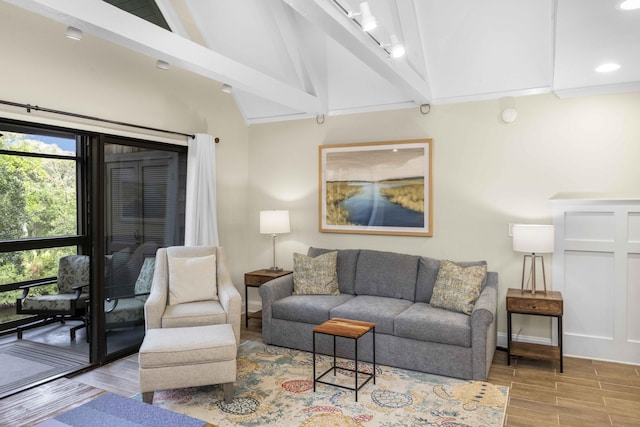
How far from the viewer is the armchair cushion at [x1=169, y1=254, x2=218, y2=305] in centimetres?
392

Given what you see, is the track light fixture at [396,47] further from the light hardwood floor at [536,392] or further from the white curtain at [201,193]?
the light hardwood floor at [536,392]

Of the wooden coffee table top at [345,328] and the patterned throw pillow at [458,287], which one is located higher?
the patterned throw pillow at [458,287]

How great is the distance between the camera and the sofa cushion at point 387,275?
14.2ft

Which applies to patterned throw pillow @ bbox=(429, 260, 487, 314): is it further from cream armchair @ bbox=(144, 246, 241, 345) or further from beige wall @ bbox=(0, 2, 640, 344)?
cream armchair @ bbox=(144, 246, 241, 345)

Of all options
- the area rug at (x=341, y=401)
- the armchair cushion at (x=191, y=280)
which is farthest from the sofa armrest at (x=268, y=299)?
the area rug at (x=341, y=401)

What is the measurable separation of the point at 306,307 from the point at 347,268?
0.72 meters

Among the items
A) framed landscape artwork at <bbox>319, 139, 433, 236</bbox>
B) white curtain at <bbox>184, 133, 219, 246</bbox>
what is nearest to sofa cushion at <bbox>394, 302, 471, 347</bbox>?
framed landscape artwork at <bbox>319, 139, 433, 236</bbox>

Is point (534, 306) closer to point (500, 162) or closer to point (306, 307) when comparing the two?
point (500, 162)

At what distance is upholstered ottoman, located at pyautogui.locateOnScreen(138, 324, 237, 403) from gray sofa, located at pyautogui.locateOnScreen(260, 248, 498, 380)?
115 centimetres

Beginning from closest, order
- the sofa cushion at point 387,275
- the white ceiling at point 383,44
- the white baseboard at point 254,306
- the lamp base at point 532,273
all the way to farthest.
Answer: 1. the white ceiling at point 383,44
2. the lamp base at point 532,273
3. the sofa cushion at point 387,275
4. the white baseboard at point 254,306

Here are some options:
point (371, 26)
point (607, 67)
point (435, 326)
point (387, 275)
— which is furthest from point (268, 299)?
point (607, 67)

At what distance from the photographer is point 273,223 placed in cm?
493

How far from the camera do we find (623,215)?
12.3ft

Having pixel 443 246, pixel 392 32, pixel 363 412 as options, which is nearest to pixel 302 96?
pixel 392 32
